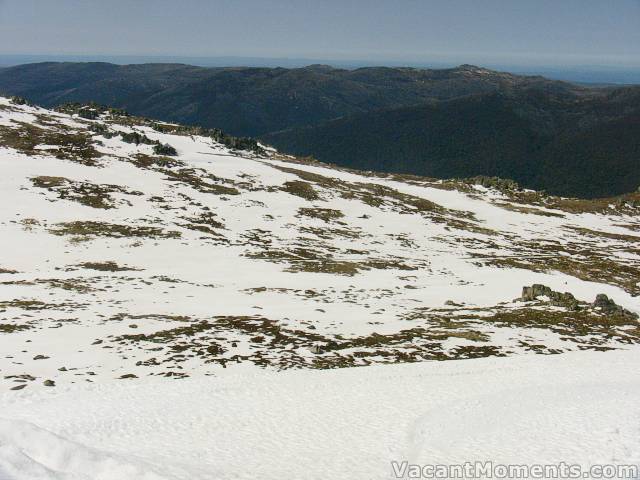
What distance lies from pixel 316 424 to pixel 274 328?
1224 centimetres

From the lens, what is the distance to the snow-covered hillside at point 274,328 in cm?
1380

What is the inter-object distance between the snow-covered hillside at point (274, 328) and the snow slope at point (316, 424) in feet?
0.33

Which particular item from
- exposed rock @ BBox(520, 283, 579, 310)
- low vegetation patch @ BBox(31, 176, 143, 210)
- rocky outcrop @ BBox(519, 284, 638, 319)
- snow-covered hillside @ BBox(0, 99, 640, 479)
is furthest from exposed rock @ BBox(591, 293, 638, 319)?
low vegetation patch @ BBox(31, 176, 143, 210)

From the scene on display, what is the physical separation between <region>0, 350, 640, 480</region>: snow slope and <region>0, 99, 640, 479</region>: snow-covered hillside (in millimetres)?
99

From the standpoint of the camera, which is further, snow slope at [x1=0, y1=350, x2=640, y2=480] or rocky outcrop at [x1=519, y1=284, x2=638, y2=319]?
rocky outcrop at [x1=519, y1=284, x2=638, y2=319]

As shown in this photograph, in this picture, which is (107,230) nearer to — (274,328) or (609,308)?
(274,328)

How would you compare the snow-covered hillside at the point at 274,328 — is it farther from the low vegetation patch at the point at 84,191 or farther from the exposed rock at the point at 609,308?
the low vegetation patch at the point at 84,191

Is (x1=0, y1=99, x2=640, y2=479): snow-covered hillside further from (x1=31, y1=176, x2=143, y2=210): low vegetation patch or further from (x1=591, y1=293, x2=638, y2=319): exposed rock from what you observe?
(x1=31, y1=176, x2=143, y2=210): low vegetation patch

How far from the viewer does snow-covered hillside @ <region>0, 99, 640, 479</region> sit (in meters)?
13.8

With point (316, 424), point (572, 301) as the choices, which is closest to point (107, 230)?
point (316, 424)

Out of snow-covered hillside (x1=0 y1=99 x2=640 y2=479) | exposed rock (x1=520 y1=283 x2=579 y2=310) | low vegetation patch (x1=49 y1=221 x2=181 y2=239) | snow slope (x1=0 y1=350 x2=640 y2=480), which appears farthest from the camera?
low vegetation patch (x1=49 y1=221 x2=181 y2=239)

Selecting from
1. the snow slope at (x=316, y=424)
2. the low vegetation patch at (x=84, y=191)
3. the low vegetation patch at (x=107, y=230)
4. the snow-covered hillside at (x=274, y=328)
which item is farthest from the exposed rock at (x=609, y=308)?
the low vegetation patch at (x=84, y=191)

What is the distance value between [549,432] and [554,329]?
17.8 m

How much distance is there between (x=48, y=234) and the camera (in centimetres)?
4681
